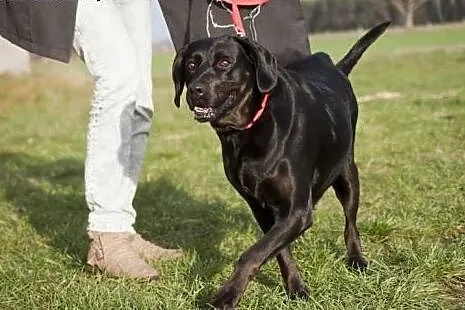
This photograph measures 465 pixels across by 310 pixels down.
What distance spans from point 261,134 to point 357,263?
3.29 ft

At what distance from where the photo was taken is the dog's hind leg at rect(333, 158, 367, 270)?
379 cm

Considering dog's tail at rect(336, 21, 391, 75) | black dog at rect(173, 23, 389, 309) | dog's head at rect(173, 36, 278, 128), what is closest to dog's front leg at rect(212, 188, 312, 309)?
black dog at rect(173, 23, 389, 309)

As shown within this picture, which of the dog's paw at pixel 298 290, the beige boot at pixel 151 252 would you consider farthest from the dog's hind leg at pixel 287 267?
the beige boot at pixel 151 252

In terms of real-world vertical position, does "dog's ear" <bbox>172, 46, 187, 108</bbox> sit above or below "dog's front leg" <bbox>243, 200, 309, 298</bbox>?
above

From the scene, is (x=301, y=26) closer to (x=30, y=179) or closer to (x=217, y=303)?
(x=217, y=303)

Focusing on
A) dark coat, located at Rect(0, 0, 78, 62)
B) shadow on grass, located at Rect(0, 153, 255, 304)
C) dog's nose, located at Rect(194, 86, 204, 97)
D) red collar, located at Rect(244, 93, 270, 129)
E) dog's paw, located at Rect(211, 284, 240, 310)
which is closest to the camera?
dog's paw, located at Rect(211, 284, 240, 310)

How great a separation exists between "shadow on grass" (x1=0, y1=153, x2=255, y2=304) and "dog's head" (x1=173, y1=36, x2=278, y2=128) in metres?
0.87

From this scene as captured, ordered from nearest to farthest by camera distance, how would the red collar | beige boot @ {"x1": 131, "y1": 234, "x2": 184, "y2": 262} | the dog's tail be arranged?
1. the red collar
2. beige boot @ {"x1": 131, "y1": 234, "x2": 184, "y2": 262}
3. the dog's tail

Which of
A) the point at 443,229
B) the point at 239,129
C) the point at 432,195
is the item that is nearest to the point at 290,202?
the point at 239,129

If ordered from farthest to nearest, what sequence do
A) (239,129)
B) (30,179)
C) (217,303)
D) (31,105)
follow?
(31,105) < (30,179) < (239,129) < (217,303)

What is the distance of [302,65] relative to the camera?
385cm

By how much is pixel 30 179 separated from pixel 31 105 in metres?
9.75

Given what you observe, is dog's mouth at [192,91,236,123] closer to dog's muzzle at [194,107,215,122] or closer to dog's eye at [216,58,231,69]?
dog's muzzle at [194,107,215,122]

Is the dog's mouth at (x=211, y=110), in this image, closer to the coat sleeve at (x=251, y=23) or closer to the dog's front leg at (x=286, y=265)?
the dog's front leg at (x=286, y=265)
